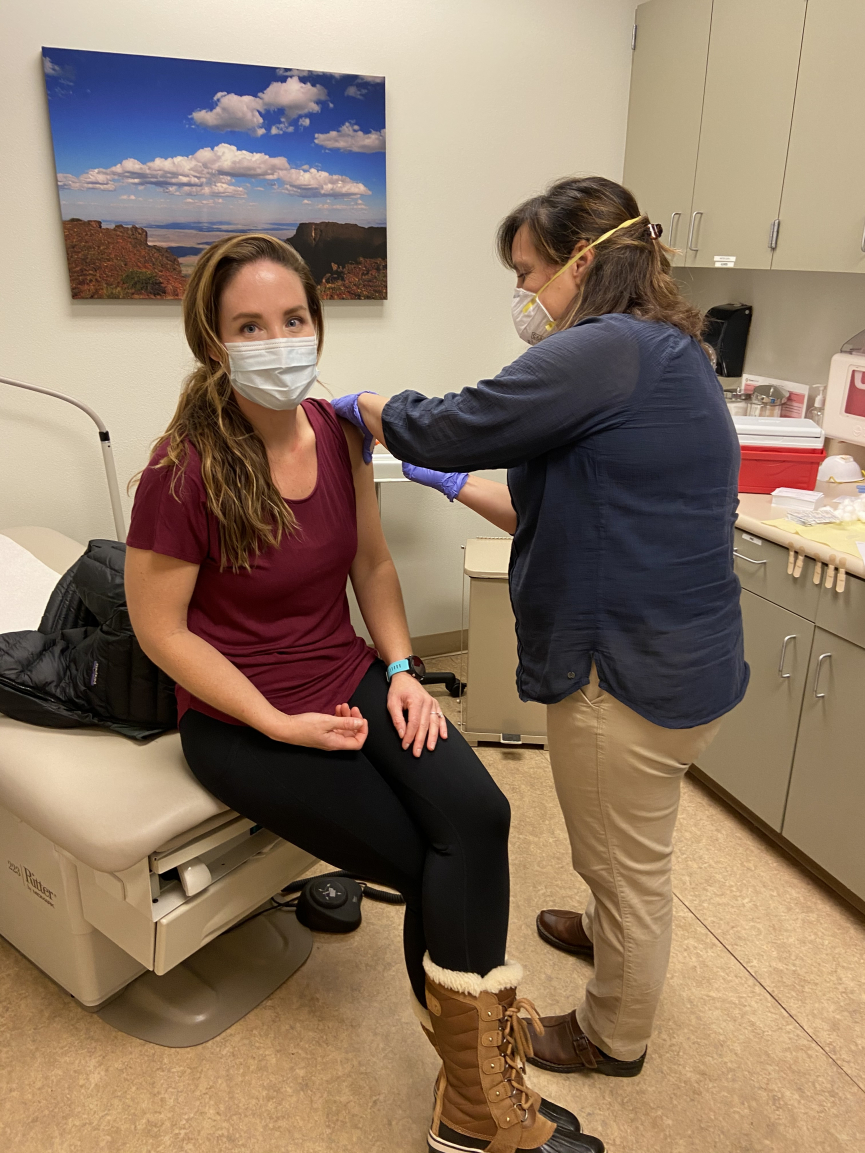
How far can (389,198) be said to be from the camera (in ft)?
9.00

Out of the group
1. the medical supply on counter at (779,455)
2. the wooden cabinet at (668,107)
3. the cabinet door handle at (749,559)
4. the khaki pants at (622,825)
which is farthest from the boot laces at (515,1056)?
the wooden cabinet at (668,107)

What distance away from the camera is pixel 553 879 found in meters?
2.08

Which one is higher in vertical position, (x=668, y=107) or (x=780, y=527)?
(x=668, y=107)

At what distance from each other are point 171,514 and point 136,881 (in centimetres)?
57

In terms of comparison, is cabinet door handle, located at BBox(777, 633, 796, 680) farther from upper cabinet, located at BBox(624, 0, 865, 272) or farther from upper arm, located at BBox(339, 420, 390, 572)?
upper arm, located at BBox(339, 420, 390, 572)

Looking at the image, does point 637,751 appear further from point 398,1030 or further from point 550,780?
point 550,780

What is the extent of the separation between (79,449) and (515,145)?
1.70 m

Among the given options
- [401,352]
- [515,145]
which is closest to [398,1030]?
[401,352]

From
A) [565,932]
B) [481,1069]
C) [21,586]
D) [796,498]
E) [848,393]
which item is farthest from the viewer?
[848,393]

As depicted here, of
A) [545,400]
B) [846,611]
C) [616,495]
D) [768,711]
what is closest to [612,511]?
[616,495]

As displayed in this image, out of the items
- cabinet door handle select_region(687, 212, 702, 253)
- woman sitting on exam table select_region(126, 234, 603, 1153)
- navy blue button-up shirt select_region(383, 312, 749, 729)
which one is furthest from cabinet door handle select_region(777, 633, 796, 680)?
cabinet door handle select_region(687, 212, 702, 253)

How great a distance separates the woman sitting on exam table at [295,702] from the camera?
1290 mm

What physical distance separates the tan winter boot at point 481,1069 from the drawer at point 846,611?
106 centimetres

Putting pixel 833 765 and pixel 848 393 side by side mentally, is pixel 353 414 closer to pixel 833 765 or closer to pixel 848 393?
pixel 833 765
